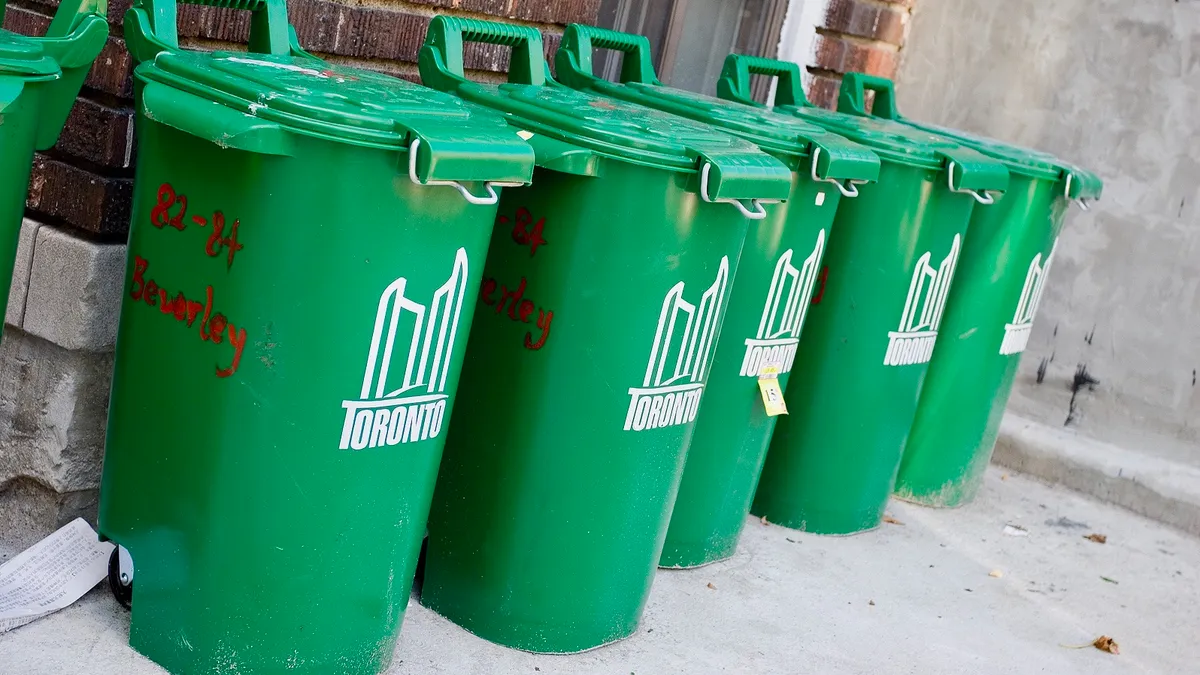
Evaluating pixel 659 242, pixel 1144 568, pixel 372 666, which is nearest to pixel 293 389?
pixel 372 666

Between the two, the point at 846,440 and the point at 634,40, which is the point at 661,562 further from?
the point at 634,40

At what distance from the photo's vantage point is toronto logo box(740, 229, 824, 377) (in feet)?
10.0

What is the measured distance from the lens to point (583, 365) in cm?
255

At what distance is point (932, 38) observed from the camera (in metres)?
5.08

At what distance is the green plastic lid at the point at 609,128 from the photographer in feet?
8.05

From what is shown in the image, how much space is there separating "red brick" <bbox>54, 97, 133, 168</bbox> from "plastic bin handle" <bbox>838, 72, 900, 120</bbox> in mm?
2272

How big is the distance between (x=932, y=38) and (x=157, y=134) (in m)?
3.51

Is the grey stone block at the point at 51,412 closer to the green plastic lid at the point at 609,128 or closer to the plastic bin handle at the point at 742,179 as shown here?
the green plastic lid at the point at 609,128

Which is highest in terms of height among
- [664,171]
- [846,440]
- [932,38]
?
[932,38]

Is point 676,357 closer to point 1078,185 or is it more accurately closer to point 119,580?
point 119,580

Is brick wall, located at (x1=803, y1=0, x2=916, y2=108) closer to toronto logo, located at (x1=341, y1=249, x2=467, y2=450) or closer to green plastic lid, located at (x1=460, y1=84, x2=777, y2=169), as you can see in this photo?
green plastic lid, located at (x1=460, y1=84, x2=777, y2=169)

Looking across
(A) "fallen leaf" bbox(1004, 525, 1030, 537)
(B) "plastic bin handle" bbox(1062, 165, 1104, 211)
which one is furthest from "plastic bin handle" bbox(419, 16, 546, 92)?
(A) "fallen leaf" bbox(1004, 525, 1030, 537)

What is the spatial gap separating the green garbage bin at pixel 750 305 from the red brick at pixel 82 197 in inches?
47.3

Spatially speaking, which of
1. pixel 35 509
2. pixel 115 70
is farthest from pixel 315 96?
pixel 35 509
